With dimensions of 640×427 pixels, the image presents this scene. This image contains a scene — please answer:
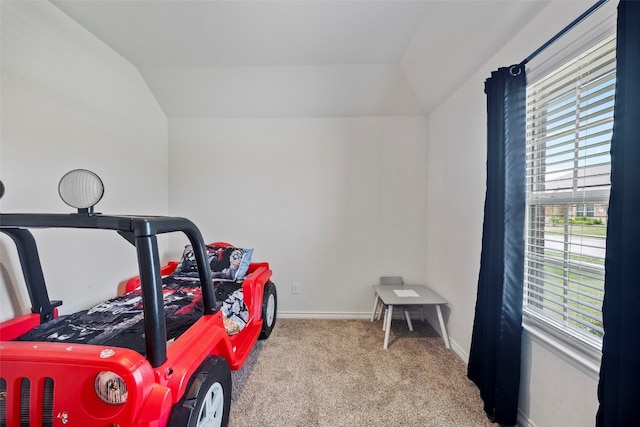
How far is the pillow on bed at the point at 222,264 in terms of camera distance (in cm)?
211

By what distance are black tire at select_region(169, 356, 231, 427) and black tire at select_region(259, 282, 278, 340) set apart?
0.84 meters

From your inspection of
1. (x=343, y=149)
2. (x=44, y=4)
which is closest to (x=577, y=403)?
(x=343, y=149)

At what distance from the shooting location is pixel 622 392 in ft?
2.64

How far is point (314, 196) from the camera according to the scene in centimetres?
264

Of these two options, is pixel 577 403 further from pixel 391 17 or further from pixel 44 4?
pixel 44 4

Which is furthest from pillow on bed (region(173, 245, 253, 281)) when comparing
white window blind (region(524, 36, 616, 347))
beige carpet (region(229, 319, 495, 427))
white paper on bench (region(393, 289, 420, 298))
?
white window blind (region(524, 36, 616, 347))

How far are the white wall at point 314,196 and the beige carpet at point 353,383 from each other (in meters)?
0.57

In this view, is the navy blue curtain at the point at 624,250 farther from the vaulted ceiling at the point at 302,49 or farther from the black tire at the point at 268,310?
Result: the black tire at the point at 268,310

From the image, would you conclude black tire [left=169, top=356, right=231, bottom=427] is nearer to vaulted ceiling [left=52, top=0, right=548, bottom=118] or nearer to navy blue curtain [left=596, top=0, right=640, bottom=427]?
navy blue curtain [left=596, top=0, right=640, bottom=427]

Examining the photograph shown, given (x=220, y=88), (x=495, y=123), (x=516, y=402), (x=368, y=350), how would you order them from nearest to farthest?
(x=516, y=402) → (x=495, y=123) → (x=368, y=350) → (x=220, y=88)

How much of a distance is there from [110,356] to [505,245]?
1862 millimetres

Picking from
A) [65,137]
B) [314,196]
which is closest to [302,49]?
[314,196]

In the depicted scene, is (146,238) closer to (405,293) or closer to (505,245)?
(505,245)

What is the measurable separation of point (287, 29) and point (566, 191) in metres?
2.06
